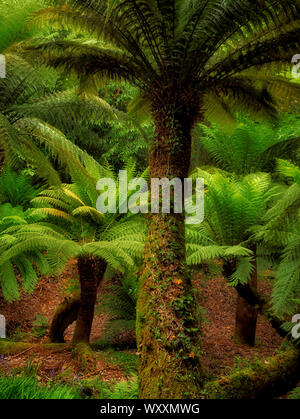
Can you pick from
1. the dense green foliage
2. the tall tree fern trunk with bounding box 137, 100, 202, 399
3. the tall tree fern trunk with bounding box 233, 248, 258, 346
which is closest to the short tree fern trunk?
the tall tree fern trunk with bounding box 233, 248, 258, 346

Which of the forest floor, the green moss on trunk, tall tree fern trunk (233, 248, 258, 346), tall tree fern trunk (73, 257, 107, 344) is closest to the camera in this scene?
the green moss on trunk

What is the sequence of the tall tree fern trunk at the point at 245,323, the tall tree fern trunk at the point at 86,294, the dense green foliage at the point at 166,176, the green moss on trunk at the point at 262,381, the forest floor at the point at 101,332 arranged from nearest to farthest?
1. the green moss on trunk at the point at 262,381
2. the dense green foliage at the point at 166,176
3. the forest floor at the point at 101,332
4. the tall tree fern trunk at the point at 86,294
5. the tall tree fern trunk at the point at 245,323

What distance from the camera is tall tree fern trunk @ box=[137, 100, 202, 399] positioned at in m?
2.37

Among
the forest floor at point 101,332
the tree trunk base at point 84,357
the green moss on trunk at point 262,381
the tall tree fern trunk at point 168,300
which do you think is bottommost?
the forest floor at point 101,332

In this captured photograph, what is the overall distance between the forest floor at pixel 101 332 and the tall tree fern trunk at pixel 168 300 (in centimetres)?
72

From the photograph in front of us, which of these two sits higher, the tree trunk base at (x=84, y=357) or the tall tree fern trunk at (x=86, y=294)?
the tall tree fern trunk at (x=86, y=294)

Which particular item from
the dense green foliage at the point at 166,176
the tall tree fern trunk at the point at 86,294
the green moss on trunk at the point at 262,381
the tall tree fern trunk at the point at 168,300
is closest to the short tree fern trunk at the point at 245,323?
the dense green foliage at the point at 166,176

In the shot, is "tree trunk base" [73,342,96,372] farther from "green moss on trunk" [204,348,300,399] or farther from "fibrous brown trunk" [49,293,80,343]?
"green moss on trunk" [204,348,300,399]

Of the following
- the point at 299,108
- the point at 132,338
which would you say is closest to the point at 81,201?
the point at 132,338

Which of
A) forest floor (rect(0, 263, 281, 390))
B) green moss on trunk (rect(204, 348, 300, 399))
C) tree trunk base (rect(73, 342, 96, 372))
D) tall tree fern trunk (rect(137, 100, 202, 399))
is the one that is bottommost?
forest floor (rect(0, 263, 281, 390))

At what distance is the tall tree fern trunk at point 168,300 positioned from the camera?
7.79 feet

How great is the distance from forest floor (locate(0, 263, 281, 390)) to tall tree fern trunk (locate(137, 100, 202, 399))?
718 mm

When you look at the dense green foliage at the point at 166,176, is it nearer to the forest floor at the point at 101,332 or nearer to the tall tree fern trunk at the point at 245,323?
the forest floor at the point at 101,332
